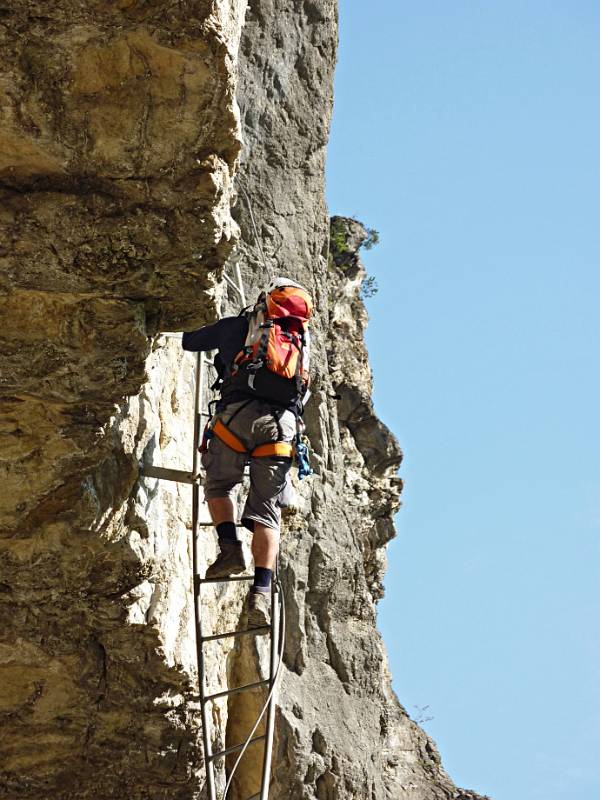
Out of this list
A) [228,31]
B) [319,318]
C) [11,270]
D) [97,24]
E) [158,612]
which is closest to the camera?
[97,24]

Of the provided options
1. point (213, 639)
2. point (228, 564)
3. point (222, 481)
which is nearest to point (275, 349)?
point (222, 481)

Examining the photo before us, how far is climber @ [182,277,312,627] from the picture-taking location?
6492 mm

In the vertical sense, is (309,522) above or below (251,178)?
below

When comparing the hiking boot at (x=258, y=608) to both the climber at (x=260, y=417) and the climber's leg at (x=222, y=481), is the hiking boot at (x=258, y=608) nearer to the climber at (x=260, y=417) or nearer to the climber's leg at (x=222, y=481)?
the climber at (x=260, y=417)

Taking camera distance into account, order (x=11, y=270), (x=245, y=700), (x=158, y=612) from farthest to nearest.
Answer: (x=245, y=700)
(x=158, y=612)
(x=11, y=270)

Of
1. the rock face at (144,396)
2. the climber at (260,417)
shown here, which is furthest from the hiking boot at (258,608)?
the rock face at (144,396)

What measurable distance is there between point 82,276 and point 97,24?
1269 mm

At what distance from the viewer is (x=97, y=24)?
464cm

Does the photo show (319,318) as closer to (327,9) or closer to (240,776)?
(327,9)

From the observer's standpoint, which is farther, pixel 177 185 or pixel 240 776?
pixel 240 776

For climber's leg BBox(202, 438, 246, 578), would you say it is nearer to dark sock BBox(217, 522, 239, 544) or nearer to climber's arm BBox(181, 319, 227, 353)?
dark sock BBox(217, 522, 239, 544)

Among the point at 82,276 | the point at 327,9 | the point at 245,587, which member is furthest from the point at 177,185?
the point at 327,9

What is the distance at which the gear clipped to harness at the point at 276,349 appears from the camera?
652 centimetres

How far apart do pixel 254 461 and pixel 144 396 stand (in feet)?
→ 2.97
